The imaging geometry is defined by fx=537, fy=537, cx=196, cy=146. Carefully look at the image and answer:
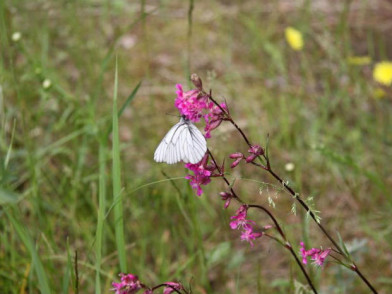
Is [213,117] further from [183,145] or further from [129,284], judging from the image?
[129,284]

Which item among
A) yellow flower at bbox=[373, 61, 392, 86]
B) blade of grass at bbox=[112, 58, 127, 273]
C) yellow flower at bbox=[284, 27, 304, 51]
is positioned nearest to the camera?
blade of grass at bbox=[112, 58, 127, 273]

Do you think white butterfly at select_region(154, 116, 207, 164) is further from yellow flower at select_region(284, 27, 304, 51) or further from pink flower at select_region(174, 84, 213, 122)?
yellow flower at select_region(284, 27, 304, 51)

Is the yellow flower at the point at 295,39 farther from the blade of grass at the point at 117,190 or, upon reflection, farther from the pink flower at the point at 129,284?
the pink flower at the point at 129,284

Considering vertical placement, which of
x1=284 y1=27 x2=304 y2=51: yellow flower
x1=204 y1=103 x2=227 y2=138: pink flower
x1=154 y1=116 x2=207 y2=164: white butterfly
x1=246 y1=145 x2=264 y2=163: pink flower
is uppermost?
x1=284 y1=27 x2=304 y2=51: yellow flower

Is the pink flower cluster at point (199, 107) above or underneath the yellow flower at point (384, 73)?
underneath

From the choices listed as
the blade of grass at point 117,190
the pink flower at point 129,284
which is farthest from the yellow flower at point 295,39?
Result: the pink flower at point 129,284

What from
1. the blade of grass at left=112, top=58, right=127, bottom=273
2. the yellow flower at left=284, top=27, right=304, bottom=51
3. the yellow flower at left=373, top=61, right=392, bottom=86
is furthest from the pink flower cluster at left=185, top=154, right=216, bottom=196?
the yellow flower at left=284, top=27, right=304, bottom=51
